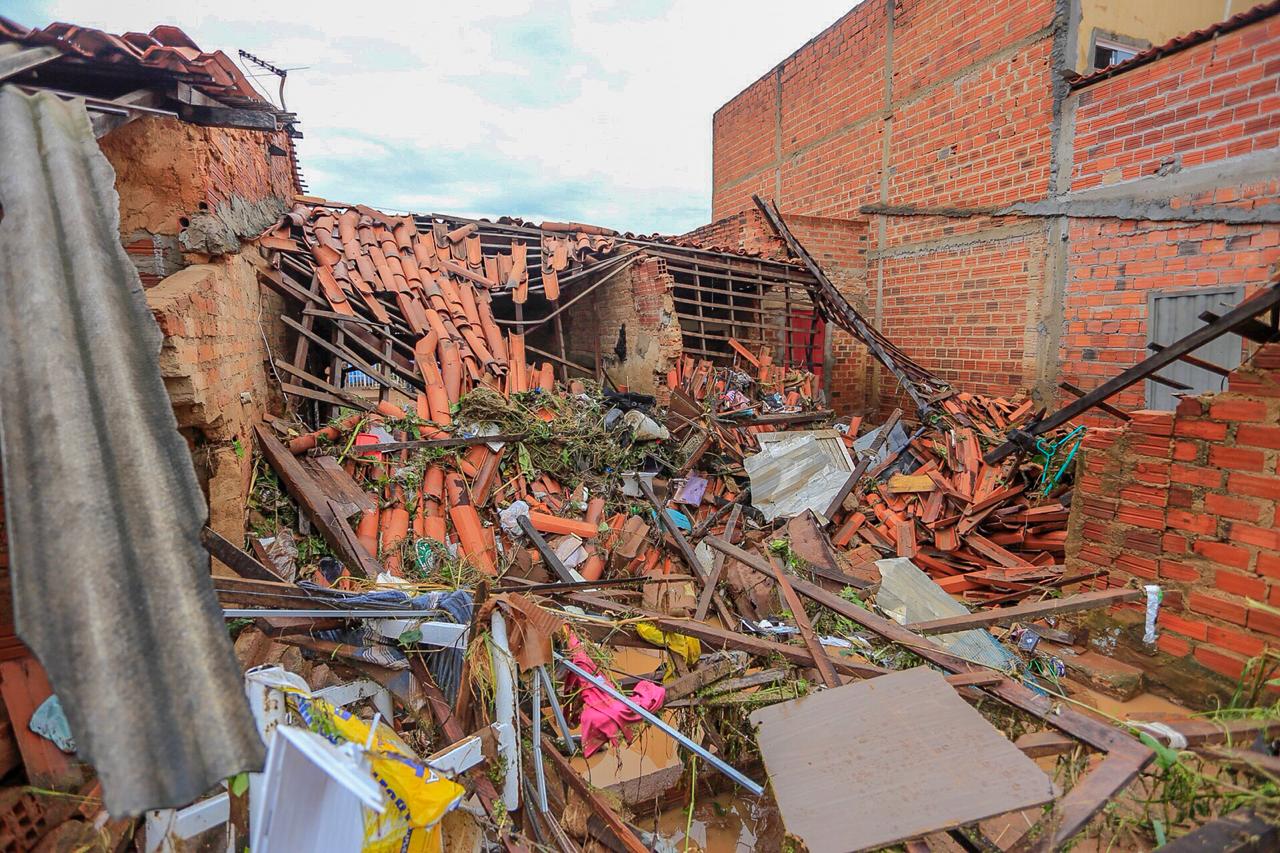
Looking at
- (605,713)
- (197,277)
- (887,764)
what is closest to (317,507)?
(197,277)

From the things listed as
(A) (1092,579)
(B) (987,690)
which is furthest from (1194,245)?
(B) (987,690)

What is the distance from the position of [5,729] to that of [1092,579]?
5.40 meters

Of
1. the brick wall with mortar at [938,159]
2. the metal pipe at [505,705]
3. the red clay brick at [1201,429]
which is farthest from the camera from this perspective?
the brick wall with mortar at [938,159]

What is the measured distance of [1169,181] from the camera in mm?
5547

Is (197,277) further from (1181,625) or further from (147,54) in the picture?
(1181,625)

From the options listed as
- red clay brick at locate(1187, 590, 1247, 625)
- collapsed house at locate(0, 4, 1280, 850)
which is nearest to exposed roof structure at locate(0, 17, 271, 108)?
collapsed house at locate(0, 4, 1280, 850)

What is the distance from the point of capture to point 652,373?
26.8 feet

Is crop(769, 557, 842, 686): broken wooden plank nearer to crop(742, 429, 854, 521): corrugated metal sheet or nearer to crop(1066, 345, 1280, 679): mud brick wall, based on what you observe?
crop(1066, 345, 1280, 679): mud brick wall

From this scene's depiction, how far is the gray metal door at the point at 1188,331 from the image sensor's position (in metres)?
5.11

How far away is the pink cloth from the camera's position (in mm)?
2621

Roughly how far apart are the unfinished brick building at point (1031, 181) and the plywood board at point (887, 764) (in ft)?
18.7

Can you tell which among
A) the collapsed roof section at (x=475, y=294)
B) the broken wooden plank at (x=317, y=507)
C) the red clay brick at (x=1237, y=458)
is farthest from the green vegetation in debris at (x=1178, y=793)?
the collapsed roof section at (x=475, y=294)

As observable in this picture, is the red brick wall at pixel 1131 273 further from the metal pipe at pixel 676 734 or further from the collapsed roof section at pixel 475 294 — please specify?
the metal pipe at pixel 676 734

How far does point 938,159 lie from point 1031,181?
5.21 ft
